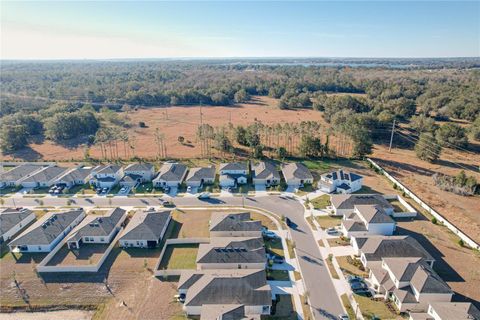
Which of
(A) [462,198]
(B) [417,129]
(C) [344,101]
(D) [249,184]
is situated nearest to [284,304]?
(D) [249,184]

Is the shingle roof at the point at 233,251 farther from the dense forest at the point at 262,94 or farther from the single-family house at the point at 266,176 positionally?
the dense forest at the point at 262,94

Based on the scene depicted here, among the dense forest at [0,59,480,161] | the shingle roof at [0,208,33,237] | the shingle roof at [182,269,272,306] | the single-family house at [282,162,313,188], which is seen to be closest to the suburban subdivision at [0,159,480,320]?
the shingle roof at [182,269,272,306]

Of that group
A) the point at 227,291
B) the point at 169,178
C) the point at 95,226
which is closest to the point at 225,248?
the point at 227,291

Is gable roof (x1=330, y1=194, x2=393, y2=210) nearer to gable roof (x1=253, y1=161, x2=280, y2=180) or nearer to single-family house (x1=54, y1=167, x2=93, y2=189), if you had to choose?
gable roof (x1=253, y1=161, x2=280, y2=180)

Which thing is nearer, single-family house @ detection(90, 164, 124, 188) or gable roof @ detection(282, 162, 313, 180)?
single-family house @ detection(90, 164, 124, 188)

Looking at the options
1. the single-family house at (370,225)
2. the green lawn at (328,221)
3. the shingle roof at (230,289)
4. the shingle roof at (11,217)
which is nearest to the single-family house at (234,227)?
the shingle roof at (230,289)

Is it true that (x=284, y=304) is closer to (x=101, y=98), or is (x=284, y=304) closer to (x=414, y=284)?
(x=414, y=284)
